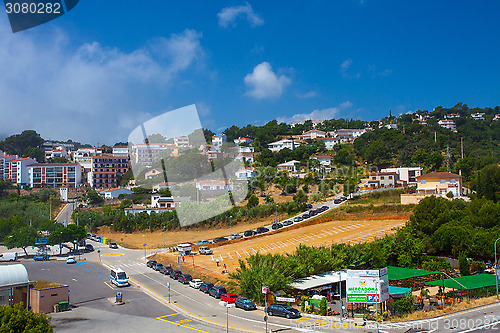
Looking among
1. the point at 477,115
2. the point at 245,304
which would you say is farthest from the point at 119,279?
the point at 477,115

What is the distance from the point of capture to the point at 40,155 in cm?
10412

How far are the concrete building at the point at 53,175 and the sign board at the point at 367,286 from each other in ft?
253

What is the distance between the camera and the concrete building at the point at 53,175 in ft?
264

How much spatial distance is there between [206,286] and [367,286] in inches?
377

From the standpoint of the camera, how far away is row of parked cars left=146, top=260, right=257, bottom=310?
57.7 feet

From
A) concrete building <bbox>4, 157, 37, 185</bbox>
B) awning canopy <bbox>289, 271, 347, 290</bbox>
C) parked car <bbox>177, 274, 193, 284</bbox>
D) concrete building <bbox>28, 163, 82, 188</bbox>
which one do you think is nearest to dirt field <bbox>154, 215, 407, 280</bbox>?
parked car <bbox>177, 274, 193, 284</bbox>

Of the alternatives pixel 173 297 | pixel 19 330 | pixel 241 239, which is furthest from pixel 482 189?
pixel 19 330

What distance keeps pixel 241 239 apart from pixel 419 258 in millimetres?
16643

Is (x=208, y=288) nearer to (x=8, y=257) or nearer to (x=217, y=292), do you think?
(x=217, y=292)

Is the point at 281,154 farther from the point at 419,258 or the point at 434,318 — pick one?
the point at 434,318

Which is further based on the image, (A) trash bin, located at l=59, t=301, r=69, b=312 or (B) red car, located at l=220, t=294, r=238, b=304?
(B) red car, located at l=220, t=294, r=238, b=304

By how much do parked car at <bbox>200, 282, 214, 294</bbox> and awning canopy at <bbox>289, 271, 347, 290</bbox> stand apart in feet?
15.3

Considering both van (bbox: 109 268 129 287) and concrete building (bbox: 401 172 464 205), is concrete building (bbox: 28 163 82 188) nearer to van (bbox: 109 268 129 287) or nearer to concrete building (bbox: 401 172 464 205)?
van (bbox: 109 268 129 287)

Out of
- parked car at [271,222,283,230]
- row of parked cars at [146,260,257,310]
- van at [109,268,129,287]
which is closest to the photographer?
row of parked cars at [146,260,257,310]
